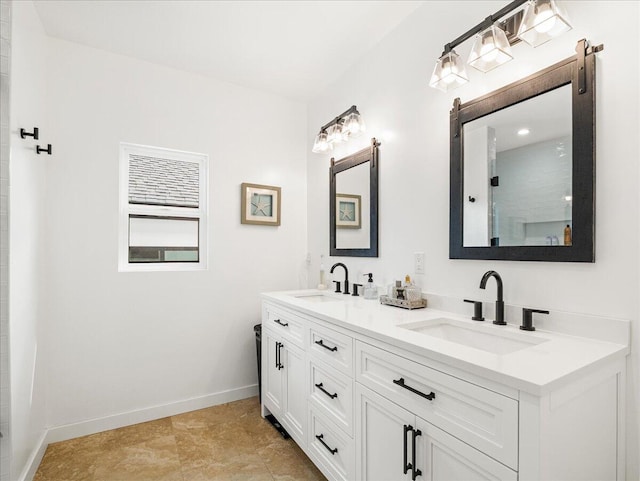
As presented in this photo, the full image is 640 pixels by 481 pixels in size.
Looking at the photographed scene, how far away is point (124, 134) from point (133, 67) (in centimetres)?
50

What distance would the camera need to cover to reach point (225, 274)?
2865mm

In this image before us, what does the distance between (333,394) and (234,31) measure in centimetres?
224

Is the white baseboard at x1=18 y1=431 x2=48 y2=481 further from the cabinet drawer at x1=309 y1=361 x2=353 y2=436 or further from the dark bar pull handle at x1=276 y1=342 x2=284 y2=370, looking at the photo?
the cabinet drawer at x1=309 y1=361 x2=353 y2=436

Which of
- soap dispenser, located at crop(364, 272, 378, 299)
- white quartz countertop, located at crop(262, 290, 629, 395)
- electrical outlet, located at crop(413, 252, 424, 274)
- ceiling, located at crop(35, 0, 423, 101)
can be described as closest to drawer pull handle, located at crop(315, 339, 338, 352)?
white quartz countertop, located at crop(262, 290, 629, 395)

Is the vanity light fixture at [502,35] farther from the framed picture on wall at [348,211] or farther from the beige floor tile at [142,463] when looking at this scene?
the beige floor tile at [142,463]

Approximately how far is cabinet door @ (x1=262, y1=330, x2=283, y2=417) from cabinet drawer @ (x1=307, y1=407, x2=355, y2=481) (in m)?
0.45

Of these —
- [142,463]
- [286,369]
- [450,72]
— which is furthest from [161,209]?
[450,72]

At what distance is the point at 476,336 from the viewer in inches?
60.2

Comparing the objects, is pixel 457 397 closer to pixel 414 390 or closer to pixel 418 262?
pixel 414 390

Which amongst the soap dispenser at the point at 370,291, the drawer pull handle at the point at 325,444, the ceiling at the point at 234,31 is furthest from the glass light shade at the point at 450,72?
the drawer pull handle at the point at 325,444

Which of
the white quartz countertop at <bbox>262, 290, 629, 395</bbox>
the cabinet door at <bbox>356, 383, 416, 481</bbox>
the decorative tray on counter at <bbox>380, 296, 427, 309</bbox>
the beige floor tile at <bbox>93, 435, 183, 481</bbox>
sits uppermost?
the decorative tray on counter at <bbox>380, 296, 427, 309</bbox>

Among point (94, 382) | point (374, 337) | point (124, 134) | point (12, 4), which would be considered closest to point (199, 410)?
point (94, 382)

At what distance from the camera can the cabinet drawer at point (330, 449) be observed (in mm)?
1572

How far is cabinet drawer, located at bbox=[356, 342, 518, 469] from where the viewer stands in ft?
3.08
